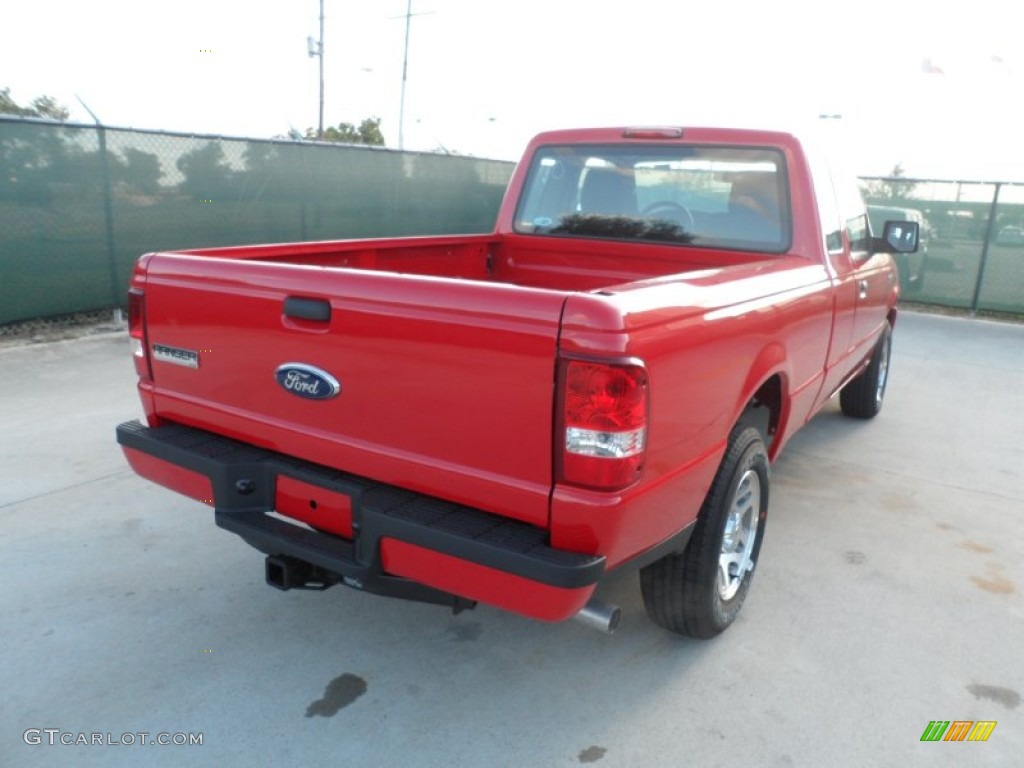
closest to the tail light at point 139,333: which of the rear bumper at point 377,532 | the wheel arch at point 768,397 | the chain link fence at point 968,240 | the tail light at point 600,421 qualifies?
the rear bumper at point 377,532

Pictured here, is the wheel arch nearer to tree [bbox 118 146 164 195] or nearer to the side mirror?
the side mirror

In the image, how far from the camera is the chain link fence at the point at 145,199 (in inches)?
291

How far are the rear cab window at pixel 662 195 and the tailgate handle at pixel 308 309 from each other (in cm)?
220

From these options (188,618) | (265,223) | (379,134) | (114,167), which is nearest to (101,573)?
(188,618)

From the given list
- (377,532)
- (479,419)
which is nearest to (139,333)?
(377,532)

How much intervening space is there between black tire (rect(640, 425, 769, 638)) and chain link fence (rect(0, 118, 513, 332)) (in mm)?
6809

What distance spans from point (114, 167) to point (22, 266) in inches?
52.4

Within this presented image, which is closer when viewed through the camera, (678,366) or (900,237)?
(678,366)

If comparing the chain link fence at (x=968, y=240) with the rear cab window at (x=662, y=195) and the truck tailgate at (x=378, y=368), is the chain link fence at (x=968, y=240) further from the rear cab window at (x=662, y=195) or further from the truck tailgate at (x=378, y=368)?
the truck tailgate at (x=378, y=368)

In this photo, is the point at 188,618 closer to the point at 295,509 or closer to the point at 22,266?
the point at 295,509

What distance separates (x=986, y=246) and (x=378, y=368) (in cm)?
1161

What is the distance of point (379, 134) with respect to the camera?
41.1 metres

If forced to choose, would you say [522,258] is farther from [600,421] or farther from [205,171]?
[205,171]

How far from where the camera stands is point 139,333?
2982mm
